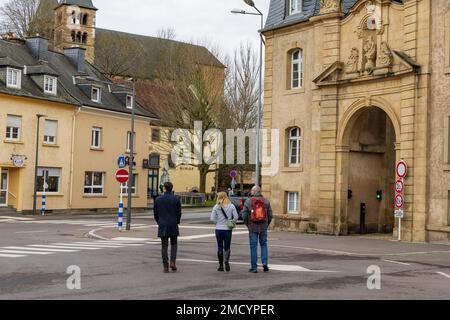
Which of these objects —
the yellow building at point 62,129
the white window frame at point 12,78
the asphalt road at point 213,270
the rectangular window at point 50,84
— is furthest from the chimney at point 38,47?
the asphalt road at point 213,270

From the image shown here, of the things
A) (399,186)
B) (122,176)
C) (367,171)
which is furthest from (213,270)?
(367,171)

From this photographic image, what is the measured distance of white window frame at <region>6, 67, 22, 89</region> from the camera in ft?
135

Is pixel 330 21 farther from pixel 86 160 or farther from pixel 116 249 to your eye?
pixel 86 160

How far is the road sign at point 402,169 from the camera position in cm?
2472

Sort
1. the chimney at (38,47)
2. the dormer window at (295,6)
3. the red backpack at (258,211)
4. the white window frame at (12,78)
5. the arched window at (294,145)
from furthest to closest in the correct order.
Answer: the chimney at (38,47) < the white window frame at (12,78) < the dormer window at (295,6) < the arched window at (294,145) < the red backpack at (258,211)

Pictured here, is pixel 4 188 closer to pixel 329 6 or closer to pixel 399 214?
pixel 329 6

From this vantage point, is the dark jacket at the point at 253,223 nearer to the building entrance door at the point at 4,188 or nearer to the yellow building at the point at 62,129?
the yellow building at the point at 62,129

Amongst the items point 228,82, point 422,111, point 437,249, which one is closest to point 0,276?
point 437,249

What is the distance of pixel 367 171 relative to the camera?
2933cm

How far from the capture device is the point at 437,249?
2208 cm

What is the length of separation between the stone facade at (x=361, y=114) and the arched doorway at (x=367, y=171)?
43 mm

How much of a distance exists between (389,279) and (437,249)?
9039 mm

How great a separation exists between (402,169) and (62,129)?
26014 mm

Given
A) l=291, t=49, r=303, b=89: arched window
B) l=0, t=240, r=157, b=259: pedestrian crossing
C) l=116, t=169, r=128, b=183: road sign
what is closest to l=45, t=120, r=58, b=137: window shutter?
l=116, t=169, r=128, b=183: road sign
